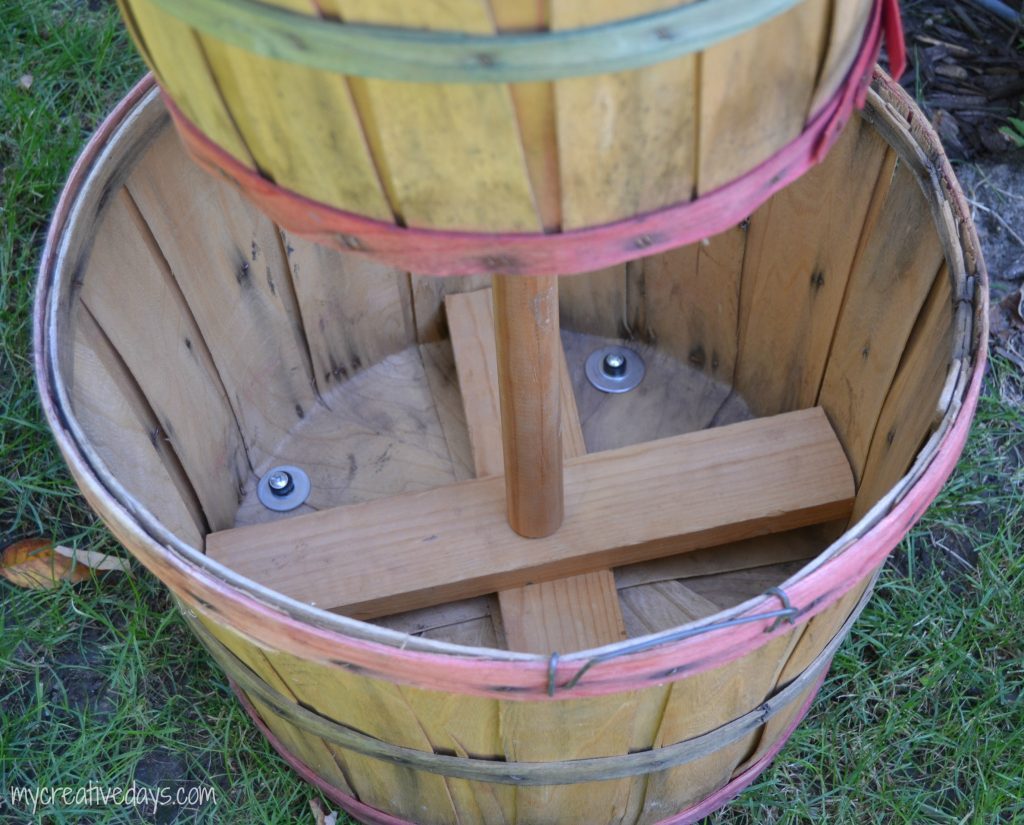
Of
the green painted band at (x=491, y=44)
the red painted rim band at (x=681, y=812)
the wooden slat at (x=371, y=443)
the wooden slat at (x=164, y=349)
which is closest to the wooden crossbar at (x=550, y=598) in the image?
the wooden slat at (x=371, y=443)

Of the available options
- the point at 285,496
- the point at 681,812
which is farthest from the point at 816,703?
the point at 285,496

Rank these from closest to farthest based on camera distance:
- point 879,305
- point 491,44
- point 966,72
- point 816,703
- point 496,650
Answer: point 491,44
point 496,650
point 879,305
point 816,703
point 966,72

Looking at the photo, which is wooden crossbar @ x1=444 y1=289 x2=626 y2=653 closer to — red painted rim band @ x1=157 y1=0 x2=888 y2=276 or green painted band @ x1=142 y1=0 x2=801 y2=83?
red painted rim band @ x1=157 y1=0 x2=888 y2=276

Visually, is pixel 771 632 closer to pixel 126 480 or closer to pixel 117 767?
pixel 126 480

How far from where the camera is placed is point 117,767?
1694 mm

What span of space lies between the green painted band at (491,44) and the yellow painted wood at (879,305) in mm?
749

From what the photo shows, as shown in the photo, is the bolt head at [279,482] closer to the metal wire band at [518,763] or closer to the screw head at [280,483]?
the screw head at [280,483]

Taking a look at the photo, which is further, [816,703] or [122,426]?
[816,703]

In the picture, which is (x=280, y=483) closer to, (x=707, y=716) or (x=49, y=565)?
(x=49, y=565)

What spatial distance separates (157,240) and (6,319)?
72cm

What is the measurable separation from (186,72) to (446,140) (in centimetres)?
20

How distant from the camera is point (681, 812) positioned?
5.05ft

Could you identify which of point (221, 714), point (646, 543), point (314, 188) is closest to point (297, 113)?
point (314, 188)

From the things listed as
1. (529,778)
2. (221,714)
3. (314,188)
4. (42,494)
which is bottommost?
(221,714)
